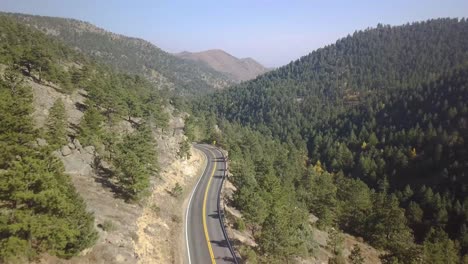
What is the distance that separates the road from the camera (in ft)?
128

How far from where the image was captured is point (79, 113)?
6194 centimetres

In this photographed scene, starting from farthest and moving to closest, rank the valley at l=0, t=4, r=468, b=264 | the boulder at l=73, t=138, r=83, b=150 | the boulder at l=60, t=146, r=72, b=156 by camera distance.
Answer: the boulder at l=73, t=138, r=83, b=150 < the boulder at l=60, t=146, r=72, b=156 < the valley at l=0, t=4, r=468, b=264

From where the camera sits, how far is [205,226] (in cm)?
4756

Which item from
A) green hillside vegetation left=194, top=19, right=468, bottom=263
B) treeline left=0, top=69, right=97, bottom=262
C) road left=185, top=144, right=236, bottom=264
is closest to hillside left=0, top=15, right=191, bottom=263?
treeline left=0, top=69, right=97, bottom=262

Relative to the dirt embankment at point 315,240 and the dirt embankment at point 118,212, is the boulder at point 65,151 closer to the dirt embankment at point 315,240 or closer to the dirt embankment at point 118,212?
the dirt embankment at point 118,212

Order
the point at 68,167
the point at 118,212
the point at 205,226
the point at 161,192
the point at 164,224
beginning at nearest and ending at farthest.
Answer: the point at 118,212 → the point at 68,167 → the point at 164,224 → the point at 205,226 → the point at 161,192

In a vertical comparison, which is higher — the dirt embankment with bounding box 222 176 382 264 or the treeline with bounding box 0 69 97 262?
the treeline with bounding box 0 69 97 262

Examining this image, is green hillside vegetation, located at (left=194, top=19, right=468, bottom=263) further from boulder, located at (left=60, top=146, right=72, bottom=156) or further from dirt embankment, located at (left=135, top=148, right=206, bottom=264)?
boulder, located at (left=60, top=146, right=72, bottom=156)

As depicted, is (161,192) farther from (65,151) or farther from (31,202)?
(31,202)

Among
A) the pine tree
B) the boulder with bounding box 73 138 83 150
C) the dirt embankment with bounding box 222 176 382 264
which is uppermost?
the pine tree

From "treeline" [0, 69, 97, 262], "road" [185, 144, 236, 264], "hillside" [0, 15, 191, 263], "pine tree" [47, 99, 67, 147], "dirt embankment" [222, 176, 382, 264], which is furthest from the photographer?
"dirt embankment" [222, 176, 382, 264]

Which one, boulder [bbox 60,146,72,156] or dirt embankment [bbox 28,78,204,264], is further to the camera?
boulder [bbox 60,146,72,156]

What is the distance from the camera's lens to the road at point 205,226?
128 feet

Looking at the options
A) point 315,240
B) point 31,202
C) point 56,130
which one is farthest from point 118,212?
point 315,240
